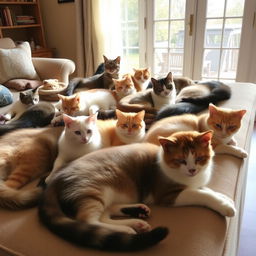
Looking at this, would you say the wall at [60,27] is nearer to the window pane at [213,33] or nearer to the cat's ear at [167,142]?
the window pane at [213,33]

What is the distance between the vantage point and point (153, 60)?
349 centimetres

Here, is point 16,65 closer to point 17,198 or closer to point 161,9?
point 161,9

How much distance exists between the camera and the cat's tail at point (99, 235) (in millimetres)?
676

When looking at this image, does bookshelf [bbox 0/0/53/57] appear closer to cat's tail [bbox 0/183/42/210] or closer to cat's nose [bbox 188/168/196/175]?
cat's tail [bbox 0/183/42/210]

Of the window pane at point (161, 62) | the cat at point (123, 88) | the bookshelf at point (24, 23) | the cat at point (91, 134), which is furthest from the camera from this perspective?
the bookshelf at point (24, 23)

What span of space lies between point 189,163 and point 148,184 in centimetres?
18

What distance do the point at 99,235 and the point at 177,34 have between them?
2.99 m

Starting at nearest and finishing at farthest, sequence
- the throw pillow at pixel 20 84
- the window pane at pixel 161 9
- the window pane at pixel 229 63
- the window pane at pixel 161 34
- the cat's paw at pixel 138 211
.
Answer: the cat's paw at pixel 138 211 → the throw pillow at pixel 20 84 → the window pane at pixel 229 63 → the window pane at pixel 161 9 → the window pane at pixel 161 34

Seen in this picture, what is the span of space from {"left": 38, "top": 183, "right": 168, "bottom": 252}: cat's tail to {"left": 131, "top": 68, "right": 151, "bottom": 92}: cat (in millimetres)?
1605

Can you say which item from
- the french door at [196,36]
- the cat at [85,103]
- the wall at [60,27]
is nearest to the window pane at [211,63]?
the french door at [196,36]

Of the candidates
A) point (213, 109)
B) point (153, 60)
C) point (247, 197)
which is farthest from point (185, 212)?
point (153, 60)

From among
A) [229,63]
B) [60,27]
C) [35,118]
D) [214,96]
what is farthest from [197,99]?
[60,27]

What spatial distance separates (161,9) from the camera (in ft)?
10.5

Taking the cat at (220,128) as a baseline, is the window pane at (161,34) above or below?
above
